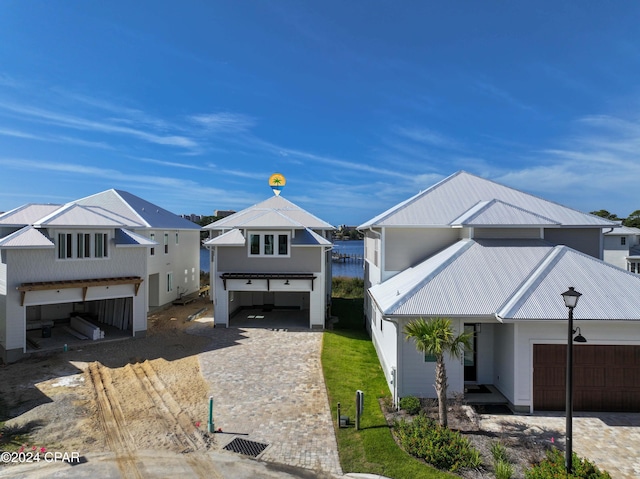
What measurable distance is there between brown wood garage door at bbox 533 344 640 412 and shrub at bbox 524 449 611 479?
125 inches

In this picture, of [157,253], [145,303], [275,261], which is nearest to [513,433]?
[275,261]

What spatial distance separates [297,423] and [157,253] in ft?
65.6

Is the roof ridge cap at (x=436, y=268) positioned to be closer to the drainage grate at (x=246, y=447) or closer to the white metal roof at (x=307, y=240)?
the drainage grate at (x=246, y=447)

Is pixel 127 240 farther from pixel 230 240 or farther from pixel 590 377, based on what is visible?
pixel 590 377

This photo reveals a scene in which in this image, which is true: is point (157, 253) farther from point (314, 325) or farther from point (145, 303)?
point (314, 325)

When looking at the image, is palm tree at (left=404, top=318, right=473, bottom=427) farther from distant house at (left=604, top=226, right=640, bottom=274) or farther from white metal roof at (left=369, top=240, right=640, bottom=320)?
distant house at (left=604, top=226, right=640, bottom=274)

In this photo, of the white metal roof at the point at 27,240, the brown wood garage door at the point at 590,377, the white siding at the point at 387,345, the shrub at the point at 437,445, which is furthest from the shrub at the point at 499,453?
the white metal roof at the point at 27,240

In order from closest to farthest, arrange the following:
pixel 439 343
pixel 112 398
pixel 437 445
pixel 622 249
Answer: pixel 437 445
pixel 439 343
pixel 112 398
pixel 622 249

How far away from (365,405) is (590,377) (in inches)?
281

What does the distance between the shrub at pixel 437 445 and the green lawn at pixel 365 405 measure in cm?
25

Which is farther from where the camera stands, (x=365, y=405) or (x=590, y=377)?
(x=365, y=405)

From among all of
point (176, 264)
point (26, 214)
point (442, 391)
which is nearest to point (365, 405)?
point (442, 391)

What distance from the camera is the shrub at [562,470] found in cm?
812

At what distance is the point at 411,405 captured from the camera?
11461 mm
